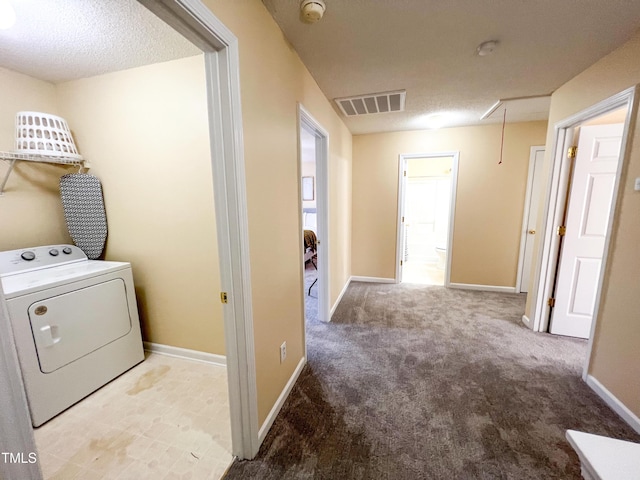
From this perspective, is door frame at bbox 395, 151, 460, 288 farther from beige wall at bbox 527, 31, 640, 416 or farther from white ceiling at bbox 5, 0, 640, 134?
beige wall at bbox 527, 31, 640, 416

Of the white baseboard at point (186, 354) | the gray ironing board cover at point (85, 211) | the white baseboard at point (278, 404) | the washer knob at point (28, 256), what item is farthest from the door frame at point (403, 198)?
the washer knob at point (28, 256)

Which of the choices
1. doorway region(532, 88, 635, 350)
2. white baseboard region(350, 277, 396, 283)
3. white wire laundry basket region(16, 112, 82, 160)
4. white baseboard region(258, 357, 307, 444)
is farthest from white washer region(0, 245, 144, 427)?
doorway region(532, 88, 635, 350)

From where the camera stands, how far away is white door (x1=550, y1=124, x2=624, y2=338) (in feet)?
7.28

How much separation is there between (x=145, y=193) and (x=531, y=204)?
4.50 meters

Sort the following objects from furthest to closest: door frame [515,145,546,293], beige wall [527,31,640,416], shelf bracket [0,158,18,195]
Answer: door frame [515,145,546,293], shelf bracket [0,158,18,195], beige wall [527,31,640,416]

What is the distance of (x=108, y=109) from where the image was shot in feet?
6.67

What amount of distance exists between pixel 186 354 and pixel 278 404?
105 centimetres

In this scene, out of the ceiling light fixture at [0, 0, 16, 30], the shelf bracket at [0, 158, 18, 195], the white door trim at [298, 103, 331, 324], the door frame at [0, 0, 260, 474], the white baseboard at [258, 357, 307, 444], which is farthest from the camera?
the white door trim at [298, 103, 331, 324]

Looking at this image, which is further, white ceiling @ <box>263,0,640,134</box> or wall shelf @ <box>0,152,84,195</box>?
wall shelf @ <box>0,152,84,195</box>

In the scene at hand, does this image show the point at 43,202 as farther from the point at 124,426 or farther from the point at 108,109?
the point at 124,426

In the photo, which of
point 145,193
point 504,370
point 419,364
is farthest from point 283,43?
point 504,370

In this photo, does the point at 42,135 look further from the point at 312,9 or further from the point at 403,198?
the point at 403,198

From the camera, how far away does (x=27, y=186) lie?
2012 mm

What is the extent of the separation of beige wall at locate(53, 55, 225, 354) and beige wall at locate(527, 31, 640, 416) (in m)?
2.75
